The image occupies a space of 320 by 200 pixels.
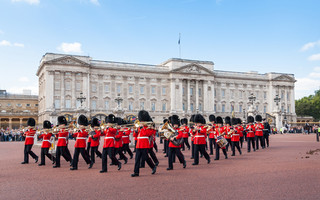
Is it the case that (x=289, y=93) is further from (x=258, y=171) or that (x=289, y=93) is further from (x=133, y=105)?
(x=258, y=171)

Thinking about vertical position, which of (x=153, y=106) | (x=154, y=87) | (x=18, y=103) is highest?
(x=154, y=87)

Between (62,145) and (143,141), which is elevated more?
(143,141)

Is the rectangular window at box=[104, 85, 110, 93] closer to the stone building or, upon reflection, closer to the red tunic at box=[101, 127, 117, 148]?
the stone building

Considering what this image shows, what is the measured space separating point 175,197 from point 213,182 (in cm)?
192

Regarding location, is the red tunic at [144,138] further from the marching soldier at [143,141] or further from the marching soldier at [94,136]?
the marching soldier at [94,136]

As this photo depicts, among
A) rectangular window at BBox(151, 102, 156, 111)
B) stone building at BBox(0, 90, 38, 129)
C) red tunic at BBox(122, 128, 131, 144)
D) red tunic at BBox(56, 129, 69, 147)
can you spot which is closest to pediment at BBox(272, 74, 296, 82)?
rectangular window at BBox(151, 102, 156, 111)

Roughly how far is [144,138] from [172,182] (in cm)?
179

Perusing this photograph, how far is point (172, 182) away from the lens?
28.3ft

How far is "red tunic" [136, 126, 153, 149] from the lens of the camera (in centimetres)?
972

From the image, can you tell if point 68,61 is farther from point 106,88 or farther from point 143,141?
point 143,141

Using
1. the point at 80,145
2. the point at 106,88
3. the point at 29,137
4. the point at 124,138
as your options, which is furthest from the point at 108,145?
the point at 106,88

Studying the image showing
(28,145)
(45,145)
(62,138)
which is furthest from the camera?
(28,145)

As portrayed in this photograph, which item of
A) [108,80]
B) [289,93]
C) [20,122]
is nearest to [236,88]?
[289,93]

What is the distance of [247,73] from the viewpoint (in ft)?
233
